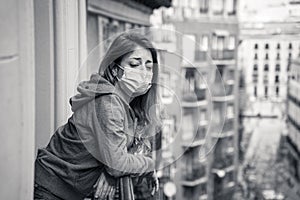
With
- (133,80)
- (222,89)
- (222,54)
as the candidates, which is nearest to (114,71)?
(133,80)

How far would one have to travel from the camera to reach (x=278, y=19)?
143 centimetres

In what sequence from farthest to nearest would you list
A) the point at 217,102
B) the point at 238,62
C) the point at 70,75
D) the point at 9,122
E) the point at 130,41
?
the point at 238,62, the point at 217,102, the point at 70,75, the point at 130,41, the point at 9,122

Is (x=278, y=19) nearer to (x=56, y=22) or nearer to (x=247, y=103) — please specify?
(x=247, y=103)

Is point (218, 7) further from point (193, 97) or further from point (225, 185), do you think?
point (225, 185)

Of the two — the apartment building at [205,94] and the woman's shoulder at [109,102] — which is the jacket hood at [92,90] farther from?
the apartment building at [205,94]

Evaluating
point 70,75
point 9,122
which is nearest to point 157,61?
point 70,75

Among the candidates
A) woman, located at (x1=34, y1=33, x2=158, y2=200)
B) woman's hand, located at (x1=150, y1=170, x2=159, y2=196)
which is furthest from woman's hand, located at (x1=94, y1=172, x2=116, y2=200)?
woman's hand, located at (x1=150, y1=170, x2=159, y2=196)

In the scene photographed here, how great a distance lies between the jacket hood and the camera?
0.85 m

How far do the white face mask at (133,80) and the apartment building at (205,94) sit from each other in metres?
0.15

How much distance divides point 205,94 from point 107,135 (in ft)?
1.23

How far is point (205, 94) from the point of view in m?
1.11

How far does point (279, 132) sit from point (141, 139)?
766mm

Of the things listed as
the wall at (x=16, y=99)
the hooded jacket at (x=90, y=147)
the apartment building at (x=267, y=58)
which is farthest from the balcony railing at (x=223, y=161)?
the wall at (x=16, y=99)

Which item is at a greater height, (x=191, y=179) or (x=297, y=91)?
(x=297, y=91)
